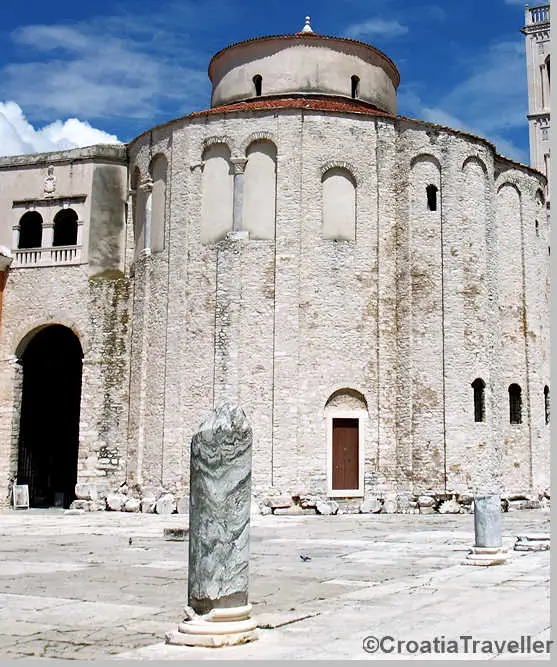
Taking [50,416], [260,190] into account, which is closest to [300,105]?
[260,190]

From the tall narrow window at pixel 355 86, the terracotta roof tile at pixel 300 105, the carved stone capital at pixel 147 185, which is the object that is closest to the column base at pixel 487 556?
the terracotta roof tile at pixel 300 105

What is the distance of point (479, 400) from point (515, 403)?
2.58 metres

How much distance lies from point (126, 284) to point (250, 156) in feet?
17.0

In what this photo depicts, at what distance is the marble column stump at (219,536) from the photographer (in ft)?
20.7

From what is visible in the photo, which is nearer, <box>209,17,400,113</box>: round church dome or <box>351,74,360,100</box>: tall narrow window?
<box>209,17,400,113</box>: round church dome

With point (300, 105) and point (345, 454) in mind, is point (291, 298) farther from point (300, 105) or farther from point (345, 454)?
point (300, 105)

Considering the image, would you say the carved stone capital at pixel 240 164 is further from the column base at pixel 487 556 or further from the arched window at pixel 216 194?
the column base at pixel 487 556

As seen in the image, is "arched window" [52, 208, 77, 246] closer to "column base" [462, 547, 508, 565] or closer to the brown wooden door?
the brown wooden door

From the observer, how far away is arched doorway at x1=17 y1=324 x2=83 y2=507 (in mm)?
25594

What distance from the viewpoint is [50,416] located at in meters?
27.6

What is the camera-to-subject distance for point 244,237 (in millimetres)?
23062

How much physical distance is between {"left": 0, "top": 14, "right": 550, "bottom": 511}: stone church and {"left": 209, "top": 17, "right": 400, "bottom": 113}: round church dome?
0.28 feet

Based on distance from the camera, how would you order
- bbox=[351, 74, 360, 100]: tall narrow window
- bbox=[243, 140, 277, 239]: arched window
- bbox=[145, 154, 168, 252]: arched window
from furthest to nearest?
bbox=[351, 74, 360, 100]: tall narrow window
bbox=[145, 154, 168, 252]: arched window
bbox=[243, 140, 277, 239]: arched window

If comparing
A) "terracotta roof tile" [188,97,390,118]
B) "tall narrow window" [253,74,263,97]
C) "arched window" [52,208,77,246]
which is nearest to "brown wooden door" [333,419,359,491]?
"terracotta roof tile" [188,97,390,118]
